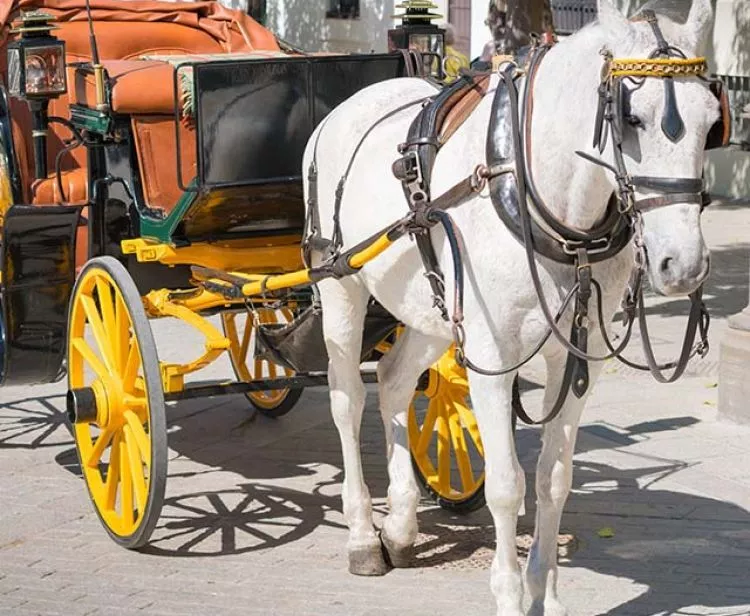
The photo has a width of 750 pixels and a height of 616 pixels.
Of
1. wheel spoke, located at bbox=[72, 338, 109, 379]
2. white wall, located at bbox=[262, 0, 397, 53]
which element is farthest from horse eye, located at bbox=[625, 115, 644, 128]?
white wall, located at bbox=[262, 0, 397, 53]

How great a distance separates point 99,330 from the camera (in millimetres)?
6504

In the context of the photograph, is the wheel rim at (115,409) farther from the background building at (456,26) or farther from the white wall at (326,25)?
the white wall at (326,25)

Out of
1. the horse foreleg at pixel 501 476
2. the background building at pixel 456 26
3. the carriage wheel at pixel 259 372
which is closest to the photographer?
the horse foreleg at pixel 501 476

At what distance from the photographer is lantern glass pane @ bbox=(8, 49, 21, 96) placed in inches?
262

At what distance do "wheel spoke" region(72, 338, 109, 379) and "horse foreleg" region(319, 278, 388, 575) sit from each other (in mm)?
1011

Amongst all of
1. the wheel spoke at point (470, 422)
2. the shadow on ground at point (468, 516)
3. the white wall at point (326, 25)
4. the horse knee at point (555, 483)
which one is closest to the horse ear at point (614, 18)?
the horse knee at point (555, 483)

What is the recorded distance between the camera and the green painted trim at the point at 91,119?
6.62m

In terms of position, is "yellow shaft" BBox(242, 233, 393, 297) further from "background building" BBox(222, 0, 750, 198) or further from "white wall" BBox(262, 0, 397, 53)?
"white wall" BBox(262, 0, 397, 53)

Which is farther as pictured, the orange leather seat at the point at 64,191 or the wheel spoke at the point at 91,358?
the orange leather seat at the point at 64,191

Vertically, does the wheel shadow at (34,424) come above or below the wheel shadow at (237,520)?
below

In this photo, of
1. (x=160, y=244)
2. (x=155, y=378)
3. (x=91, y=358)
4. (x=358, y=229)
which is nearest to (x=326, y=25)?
(x=160, y=244)

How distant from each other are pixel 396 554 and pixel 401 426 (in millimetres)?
533

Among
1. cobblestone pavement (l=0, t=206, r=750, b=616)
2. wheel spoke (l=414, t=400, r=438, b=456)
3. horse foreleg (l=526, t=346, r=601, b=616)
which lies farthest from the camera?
wheel spoke (l=414, t=400, r=438, b=456)

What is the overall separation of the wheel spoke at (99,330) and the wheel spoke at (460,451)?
154 centimetres
